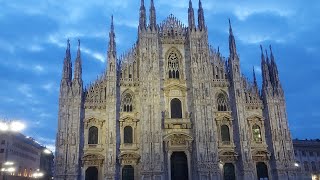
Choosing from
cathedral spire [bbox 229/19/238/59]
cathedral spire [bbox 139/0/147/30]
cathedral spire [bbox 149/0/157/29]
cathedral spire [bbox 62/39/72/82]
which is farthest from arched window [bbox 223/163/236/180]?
cathedral spire [bbox 62/39/72/82]

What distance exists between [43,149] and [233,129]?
4617 cm

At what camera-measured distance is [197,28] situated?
4269 cm

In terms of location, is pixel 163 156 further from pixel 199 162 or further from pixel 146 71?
pixel 146 71

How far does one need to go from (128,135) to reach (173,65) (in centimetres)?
994

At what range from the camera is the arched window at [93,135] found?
126 ft

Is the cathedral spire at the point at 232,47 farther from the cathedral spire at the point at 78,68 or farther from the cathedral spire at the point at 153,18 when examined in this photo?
the cathedral spire at the point at 78,68

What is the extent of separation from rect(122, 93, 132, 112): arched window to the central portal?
→ 7.09 m

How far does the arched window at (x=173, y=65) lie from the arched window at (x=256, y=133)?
34.4ft

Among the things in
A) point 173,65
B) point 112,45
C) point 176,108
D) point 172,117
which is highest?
point 112,45

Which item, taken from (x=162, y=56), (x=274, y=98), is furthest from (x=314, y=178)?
(x=162, y=56)

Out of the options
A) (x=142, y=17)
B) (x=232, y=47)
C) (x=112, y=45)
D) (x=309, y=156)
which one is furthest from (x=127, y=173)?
(x=309, y=156)

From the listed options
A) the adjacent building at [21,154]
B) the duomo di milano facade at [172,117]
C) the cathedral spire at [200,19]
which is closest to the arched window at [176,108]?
the duomo di milano facade at [172,117]

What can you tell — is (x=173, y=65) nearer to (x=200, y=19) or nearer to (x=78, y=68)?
(x=200, y=19)

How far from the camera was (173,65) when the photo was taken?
42.4 meters
